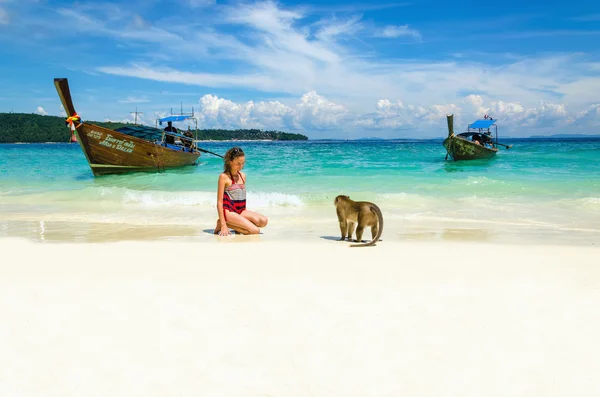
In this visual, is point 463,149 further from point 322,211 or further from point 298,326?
point 298,326

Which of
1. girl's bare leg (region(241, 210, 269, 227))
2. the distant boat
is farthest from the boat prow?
girl's bare leg (region(241, 210, 269, 227))

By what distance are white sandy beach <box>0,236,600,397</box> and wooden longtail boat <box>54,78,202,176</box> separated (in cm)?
1663

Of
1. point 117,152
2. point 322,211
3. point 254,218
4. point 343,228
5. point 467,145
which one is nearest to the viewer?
point 343,228

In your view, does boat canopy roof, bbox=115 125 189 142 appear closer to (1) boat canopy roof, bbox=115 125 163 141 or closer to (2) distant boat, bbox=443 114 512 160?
(1) boat canopy roof, bbox=115 125 163 141

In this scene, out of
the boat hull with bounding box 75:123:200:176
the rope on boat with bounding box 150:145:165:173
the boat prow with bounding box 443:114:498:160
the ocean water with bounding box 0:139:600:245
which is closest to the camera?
the ocean water with bounding box 0:139:600:245

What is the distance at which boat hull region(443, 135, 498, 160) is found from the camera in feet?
98.9

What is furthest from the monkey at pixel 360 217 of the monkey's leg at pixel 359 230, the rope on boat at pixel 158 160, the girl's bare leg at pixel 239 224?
the rope on boat at pixel 158 160

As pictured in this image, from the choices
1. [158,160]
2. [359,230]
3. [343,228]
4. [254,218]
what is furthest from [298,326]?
[158,160]

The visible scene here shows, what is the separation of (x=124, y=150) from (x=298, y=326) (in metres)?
19.9

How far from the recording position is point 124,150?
21.2m

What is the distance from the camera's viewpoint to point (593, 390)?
2.43m

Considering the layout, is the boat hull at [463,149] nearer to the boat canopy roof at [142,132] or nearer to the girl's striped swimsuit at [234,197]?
the boat canopy roof at [142,132]

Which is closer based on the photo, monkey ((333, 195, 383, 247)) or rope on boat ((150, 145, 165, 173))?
monkey ((333, 195, 383, 247))

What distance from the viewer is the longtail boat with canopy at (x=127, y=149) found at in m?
20.4
